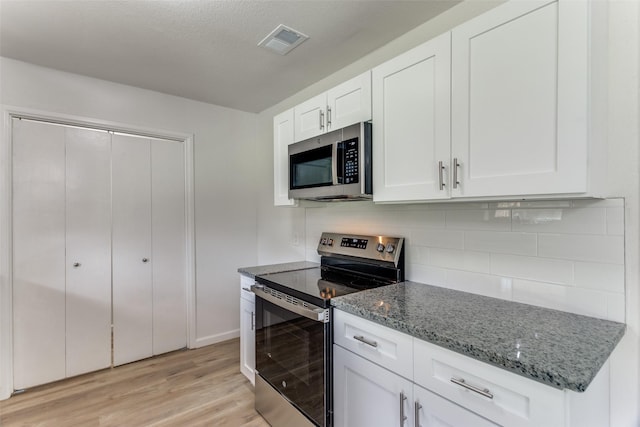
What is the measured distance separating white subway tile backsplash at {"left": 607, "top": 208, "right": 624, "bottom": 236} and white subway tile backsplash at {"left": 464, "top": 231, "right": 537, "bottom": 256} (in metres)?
0.24

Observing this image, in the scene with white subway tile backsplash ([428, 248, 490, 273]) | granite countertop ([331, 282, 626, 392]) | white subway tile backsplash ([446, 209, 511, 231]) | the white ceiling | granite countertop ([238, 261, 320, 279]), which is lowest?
granite countertop ([238, 261, 320, 279])

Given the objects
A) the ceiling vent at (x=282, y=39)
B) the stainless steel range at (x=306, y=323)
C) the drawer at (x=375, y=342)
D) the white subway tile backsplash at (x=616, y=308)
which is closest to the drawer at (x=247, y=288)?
the stainless steel range at (x=306, y=323)

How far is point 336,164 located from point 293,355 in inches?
43.1

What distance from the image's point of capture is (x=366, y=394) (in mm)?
1306

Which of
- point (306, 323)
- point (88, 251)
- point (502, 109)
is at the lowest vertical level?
point (306, 323)

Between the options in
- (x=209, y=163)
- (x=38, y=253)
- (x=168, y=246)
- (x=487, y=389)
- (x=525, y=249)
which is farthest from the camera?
(x=209, y=163)

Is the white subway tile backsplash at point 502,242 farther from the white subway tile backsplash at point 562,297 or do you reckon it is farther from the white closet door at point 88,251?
the white closet door at point 88,251

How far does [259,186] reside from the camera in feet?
11.1

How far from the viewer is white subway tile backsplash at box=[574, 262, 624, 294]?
3.69 ft

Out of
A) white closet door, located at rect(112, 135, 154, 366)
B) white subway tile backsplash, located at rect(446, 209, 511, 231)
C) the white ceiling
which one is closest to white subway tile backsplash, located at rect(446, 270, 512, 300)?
white subway tile backsplash, located at rect(446, 209, 511, 231)

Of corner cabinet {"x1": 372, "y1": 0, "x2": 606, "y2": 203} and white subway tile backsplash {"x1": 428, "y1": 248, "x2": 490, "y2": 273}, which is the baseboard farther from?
corner cabinet {"x1": 372, "y1": 0, "x2": 606, "y2": 203}

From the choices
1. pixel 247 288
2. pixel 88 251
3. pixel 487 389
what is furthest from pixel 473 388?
pixel 88 251

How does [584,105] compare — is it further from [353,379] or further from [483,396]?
[353,379]

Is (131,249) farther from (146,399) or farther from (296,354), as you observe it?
(296,354)
